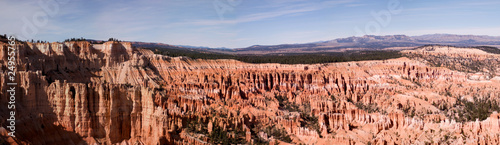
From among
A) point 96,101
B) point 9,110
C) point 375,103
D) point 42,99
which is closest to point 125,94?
point 96,101

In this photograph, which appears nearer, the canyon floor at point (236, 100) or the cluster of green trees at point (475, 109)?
the canyon floor at point (236, 100)

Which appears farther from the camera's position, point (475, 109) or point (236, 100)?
point (236, 100)

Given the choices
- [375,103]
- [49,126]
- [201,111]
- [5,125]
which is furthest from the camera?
[375,103]

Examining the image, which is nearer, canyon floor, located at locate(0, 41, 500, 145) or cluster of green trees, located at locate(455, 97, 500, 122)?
canyon floor, located at locate(0, 41, 500, 145)

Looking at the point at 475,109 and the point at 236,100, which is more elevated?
the point at 236,100

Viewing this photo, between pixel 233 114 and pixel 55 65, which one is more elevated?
pixel 55 65

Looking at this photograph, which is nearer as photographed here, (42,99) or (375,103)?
(42,99)

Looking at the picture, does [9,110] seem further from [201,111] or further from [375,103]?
[375,103]

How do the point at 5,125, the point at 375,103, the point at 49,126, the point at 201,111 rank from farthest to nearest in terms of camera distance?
the point at 375,103, the point at 201,111, the point at 49,126, the point at 5,125
